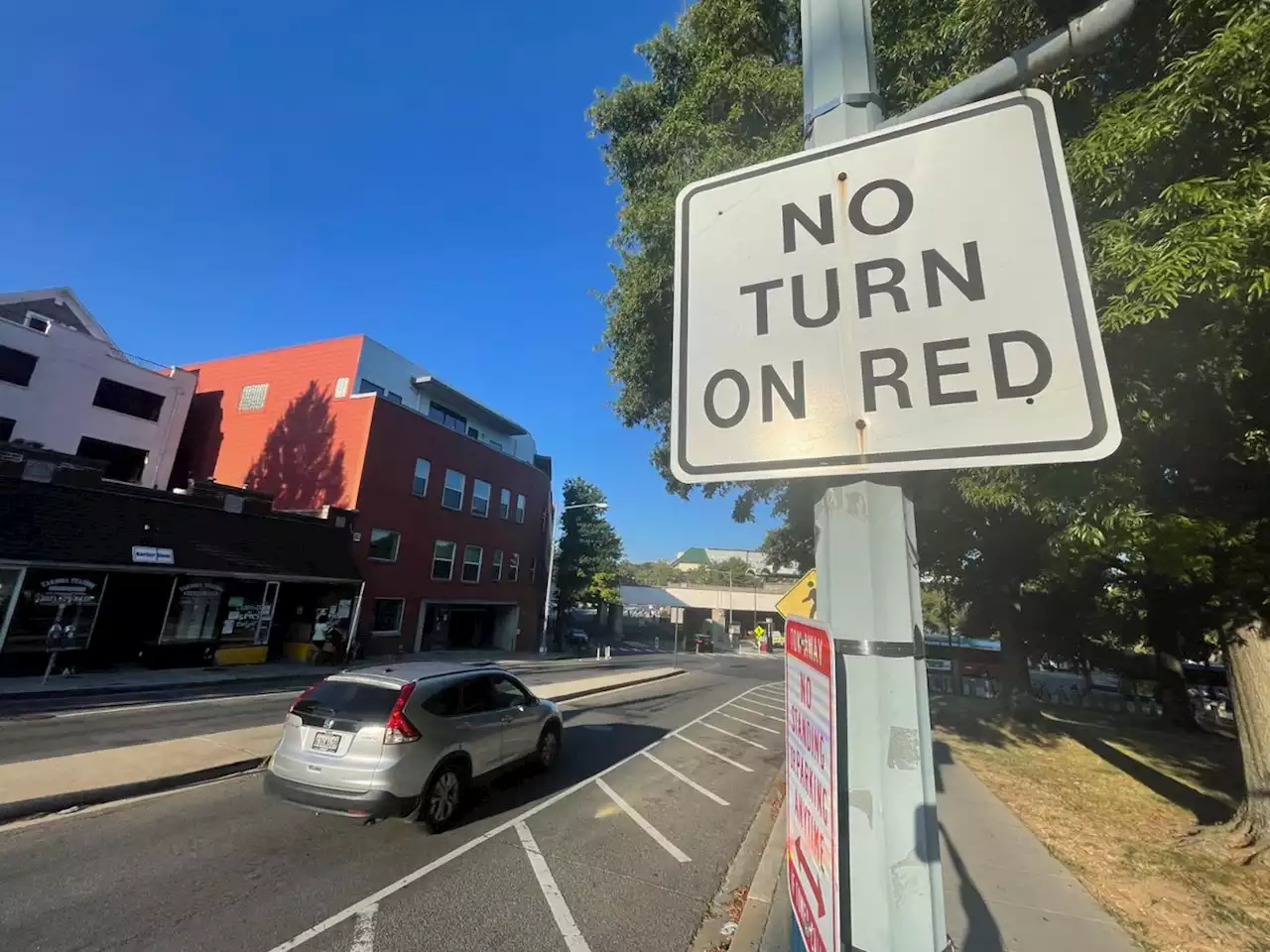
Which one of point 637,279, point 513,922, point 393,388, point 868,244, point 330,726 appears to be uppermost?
point 393,388

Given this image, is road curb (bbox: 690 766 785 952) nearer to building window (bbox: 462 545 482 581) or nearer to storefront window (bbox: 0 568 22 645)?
storefront window (bbox: 0 568 22 645)

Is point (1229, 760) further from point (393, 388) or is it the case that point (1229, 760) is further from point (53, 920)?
point (393, 388)

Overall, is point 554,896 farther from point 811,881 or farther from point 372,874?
point 811,881

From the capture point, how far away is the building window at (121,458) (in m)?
26.0

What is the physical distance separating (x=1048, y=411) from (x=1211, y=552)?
10.1 m

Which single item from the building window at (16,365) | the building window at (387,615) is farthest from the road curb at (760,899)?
the building window at (16,365)

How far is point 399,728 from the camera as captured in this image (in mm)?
6613

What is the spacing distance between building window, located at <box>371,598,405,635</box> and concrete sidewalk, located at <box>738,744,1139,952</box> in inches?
864

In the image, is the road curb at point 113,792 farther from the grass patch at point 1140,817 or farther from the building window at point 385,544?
the building window at point 385,544

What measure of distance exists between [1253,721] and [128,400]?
121 ft

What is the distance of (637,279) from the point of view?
34.0 ft

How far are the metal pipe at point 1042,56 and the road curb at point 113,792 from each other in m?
9.53

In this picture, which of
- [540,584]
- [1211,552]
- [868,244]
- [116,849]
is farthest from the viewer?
[540,584]

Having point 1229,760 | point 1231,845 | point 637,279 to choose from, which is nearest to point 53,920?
point 637,279
